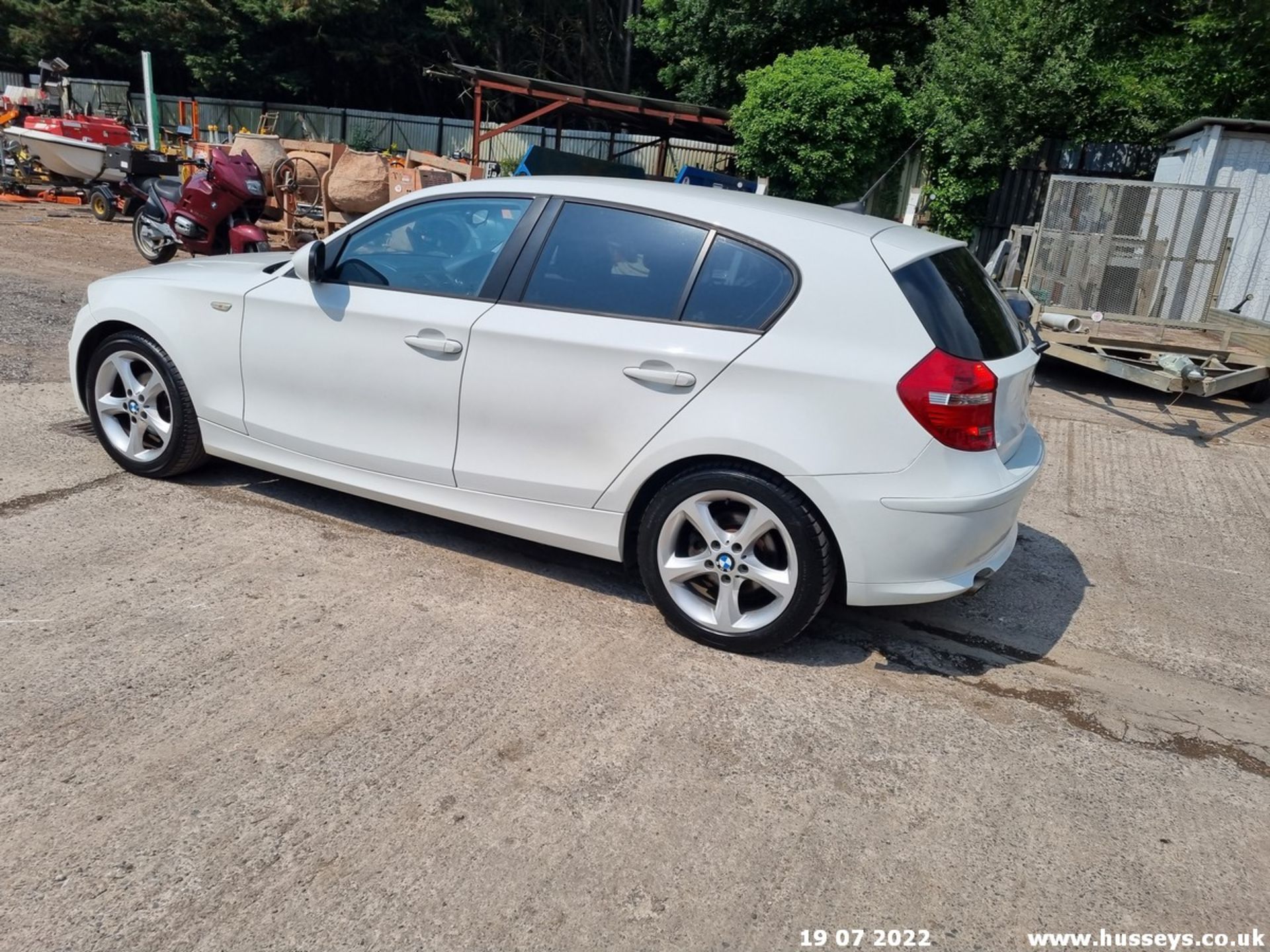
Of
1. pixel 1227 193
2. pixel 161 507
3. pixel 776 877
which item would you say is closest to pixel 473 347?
pixel 161 507

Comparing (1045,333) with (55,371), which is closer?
(55,371)

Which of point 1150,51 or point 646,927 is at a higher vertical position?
point 1150,51

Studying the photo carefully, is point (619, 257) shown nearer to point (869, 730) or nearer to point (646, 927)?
point (869, 730)

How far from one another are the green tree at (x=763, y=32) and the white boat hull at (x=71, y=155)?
38.5 ft

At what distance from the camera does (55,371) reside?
23.1 ft

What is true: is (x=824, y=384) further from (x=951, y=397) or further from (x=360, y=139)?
(x=360, y=139)

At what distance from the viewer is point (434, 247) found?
14.5 ft

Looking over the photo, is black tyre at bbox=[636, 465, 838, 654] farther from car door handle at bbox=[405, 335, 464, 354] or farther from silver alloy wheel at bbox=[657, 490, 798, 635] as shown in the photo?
car door handle at bbox=[405, 335, 464, 354]

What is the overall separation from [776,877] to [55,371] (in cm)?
652

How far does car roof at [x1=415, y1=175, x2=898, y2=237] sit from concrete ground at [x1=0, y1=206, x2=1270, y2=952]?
1.63m

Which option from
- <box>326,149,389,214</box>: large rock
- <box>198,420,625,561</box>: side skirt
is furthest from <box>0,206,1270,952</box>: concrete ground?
<box>326,149,389,214</box>: large rock

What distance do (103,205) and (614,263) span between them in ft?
52.4

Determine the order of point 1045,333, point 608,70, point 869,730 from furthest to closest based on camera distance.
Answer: point 608,70
point 1045,333
point 869,730

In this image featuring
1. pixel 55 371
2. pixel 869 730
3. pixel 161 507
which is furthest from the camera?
pixel 55 371
